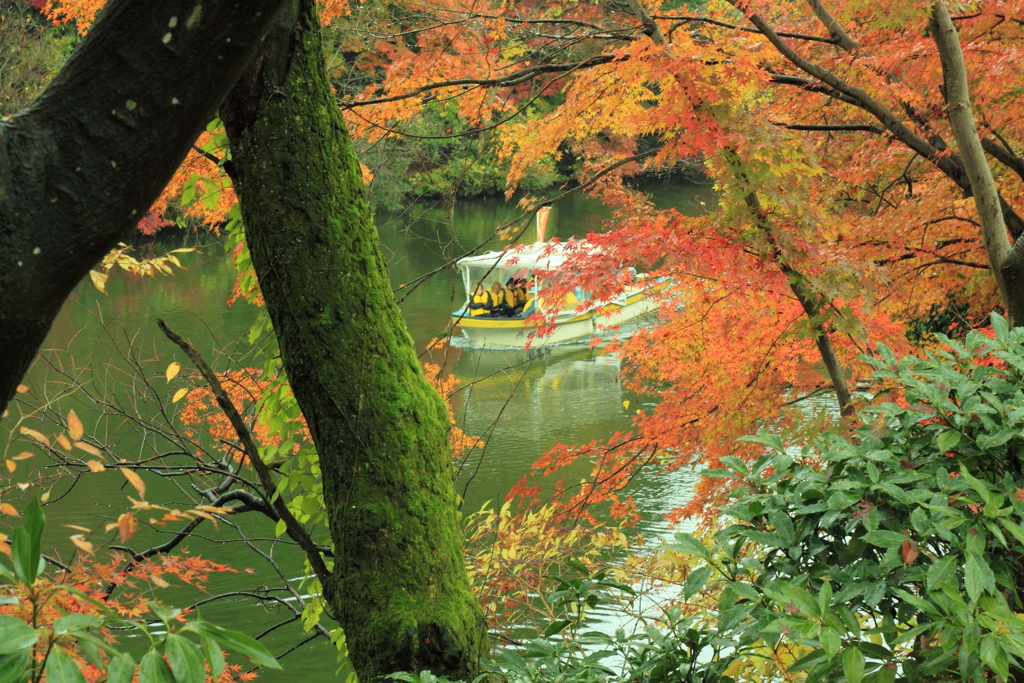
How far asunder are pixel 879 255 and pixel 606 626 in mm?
3987

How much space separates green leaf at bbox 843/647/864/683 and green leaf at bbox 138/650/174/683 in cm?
109

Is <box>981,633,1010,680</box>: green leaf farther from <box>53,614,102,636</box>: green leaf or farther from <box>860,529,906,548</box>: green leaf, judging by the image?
<box>53,614,102,636</box>: green leaf

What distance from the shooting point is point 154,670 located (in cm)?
103

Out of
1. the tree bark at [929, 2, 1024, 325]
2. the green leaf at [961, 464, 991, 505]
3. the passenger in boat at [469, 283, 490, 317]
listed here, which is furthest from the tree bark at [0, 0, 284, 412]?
the passenger in boat at [469, 283, 490, 317]

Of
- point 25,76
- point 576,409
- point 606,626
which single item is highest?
point 25,76

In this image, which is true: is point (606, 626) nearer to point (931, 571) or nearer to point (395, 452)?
point (395, 452)

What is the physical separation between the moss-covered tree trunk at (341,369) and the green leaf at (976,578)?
1477mm

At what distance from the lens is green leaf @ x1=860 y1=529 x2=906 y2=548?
4.94 ft

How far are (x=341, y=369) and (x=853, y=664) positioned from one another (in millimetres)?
1594

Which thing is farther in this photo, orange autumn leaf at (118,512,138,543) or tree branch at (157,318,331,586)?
tree branch at (157,318,331,586)

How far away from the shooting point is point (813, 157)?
4.25 meters

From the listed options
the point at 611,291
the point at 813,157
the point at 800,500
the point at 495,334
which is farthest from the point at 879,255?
the point at 495,334

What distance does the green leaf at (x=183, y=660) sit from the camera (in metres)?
1.03

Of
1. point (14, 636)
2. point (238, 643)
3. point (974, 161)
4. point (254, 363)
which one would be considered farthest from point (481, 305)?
point (14, 636)
